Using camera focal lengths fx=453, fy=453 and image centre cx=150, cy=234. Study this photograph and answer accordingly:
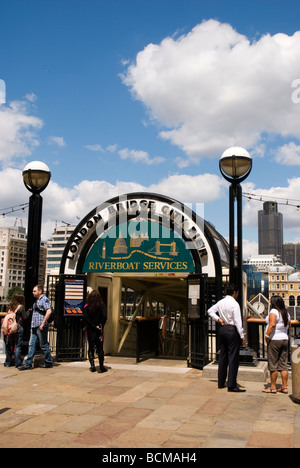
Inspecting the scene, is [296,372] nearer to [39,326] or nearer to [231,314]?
[231,314]

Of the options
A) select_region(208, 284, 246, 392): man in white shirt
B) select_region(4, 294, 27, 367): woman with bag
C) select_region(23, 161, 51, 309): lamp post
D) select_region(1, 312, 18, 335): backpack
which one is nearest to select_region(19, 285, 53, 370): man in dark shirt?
select_region(4, 294, 27, 367): woman with bag

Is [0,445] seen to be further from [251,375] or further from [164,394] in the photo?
[251,375]

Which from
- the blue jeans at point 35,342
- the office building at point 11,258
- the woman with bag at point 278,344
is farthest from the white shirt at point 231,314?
the office building at point 11,258

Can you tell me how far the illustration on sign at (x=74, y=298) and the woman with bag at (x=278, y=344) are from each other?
4551 mm

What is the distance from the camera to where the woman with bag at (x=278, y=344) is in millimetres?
6859

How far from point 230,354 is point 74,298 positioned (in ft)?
13.8

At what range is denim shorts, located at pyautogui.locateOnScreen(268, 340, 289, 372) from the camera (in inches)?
270

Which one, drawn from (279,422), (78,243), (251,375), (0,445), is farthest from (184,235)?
(0,445)

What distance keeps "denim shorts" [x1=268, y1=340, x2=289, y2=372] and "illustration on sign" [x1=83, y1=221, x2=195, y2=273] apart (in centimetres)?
303

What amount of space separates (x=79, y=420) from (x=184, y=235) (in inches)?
207

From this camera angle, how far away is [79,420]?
516 centimetres

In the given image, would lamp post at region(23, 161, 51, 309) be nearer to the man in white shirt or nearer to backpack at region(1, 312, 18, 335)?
backpack at region(1, 312, 18, 335)

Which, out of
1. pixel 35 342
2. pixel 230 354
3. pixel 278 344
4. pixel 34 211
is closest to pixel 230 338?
pixel 230 354

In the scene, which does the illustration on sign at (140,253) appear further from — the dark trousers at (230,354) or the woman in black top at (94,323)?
the dark trousers at (230,354)
